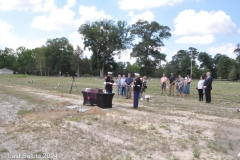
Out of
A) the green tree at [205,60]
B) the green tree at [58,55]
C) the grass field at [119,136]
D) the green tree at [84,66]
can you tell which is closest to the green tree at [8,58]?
the green tree at [58,55]

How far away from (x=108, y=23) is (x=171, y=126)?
67.8 m

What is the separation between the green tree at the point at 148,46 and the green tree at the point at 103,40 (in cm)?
347

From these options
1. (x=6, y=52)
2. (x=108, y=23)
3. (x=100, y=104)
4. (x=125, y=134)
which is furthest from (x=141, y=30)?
(x=6, y=52)

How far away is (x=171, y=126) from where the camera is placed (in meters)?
8.96

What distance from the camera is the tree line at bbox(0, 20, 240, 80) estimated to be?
7225 cm

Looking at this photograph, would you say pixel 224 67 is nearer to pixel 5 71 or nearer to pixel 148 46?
pixel 148 46

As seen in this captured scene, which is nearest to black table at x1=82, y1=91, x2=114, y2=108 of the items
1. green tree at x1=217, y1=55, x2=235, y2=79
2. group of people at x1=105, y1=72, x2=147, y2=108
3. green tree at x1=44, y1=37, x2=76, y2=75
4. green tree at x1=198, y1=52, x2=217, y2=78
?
group of people at x1=105, y1=72, x2=147, y2=108

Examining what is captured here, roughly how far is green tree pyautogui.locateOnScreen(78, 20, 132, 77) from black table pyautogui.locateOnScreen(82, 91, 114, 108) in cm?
5711

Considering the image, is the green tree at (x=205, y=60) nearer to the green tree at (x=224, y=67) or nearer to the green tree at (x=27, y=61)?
the green tree at (x=224, y=67)

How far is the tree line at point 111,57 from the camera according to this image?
72250 millimetres

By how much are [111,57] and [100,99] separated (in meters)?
61.8

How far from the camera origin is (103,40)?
69875 mm

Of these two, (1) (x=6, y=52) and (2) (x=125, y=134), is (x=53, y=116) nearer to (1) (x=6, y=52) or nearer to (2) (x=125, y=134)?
(2) (x=125, y=134)

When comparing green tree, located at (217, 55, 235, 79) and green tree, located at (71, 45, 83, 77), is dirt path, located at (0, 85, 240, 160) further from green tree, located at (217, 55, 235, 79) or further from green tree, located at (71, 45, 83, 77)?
green tree, located at (217, 55, 235, 79)
